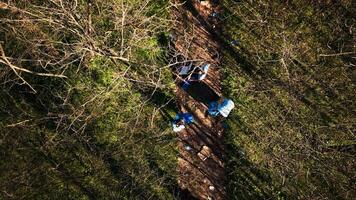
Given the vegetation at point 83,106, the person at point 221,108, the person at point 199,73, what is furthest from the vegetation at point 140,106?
the person at point 199,73

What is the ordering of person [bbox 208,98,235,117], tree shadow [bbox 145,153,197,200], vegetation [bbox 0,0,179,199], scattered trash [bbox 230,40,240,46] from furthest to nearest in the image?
→ scattered trash [bbox 230,40,240,46]
person [bbox 208,98,235,117]
tree shadow [bbox 145,153,197,200]
vegetation [bbox 0,0,179,199]

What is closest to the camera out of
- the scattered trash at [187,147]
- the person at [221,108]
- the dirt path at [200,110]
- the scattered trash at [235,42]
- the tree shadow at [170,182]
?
the tree shadow at [170,182]

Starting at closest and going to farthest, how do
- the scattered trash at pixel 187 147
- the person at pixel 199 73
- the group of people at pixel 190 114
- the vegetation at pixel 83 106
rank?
the vegetation at pixel 83 106, the scattered trash at pixel 187 147, the group of people at pixel 190 114, the person at pixel 199 73

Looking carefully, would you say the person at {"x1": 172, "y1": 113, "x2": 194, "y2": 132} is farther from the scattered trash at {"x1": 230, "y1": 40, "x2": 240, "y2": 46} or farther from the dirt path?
the scattered trash at {"x1": 230, "y1": 40, "x2": 240, "y2": 46}

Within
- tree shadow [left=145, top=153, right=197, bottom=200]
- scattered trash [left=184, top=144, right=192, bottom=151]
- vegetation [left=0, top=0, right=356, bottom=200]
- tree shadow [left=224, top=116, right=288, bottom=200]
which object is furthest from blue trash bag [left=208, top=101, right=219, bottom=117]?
tree shadow [left=145, top=153, right=197, bottom=200]

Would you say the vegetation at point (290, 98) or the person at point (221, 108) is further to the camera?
the person at point (221, 108)

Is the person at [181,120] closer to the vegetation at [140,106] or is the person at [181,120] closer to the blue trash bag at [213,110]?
the vegetation at [140,106]
